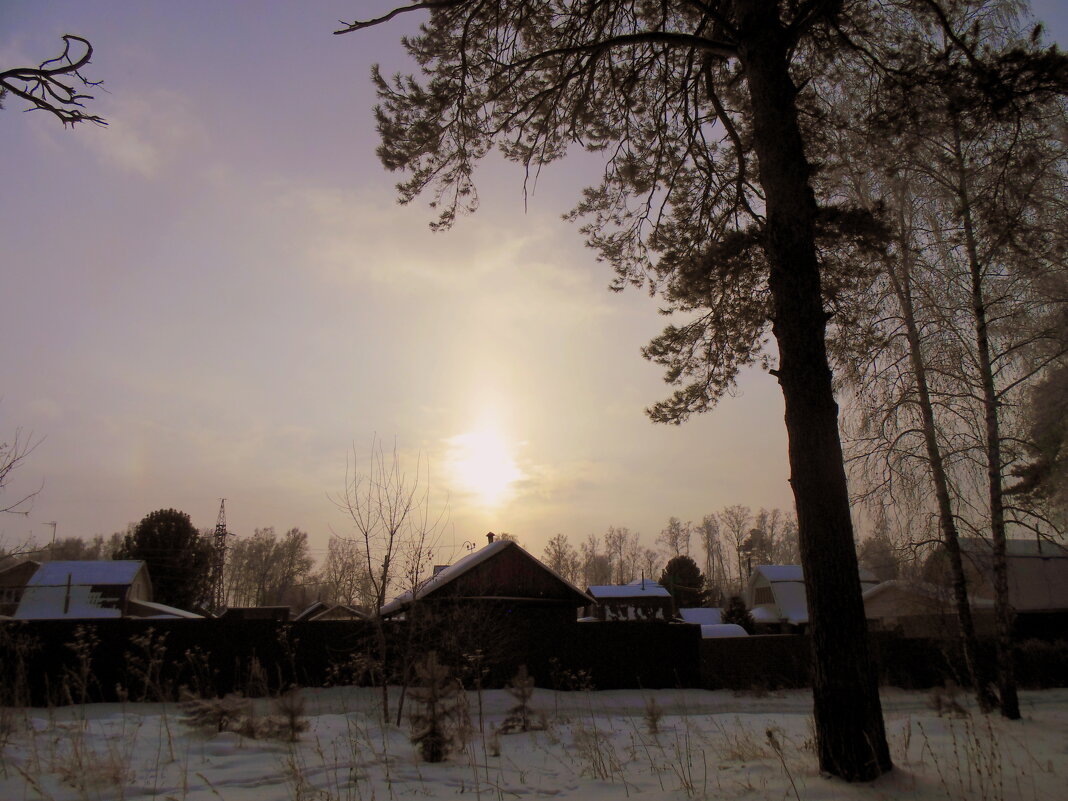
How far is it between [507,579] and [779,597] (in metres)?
24.8

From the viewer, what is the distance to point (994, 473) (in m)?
10.4

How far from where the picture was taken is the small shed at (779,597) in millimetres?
37812

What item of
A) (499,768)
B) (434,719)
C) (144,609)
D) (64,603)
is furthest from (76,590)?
(499,768)

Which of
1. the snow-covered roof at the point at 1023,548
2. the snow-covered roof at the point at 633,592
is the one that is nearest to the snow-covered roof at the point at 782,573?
the snow-covered roof at the point at 633,592

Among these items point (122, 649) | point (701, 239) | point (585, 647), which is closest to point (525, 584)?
point (585, 647)

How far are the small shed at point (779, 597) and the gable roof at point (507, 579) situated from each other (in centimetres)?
1980

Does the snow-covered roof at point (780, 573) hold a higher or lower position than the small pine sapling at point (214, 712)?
higher

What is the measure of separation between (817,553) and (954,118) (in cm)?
476

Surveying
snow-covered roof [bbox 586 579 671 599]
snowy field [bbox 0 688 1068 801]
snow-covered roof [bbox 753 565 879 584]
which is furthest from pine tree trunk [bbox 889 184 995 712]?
snow-covered roof [bbox 586 579 671 599]

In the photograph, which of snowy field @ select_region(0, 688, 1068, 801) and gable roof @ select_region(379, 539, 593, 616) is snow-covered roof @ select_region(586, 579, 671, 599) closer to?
gable roof @ select_region(379, 539, 593, 616)

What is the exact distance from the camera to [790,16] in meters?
6.72

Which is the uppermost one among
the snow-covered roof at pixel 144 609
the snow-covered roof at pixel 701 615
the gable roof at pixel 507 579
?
the gable roof at pixel 507 579

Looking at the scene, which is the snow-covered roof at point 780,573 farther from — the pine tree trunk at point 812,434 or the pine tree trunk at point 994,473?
the pine tree trunk at point 812,434

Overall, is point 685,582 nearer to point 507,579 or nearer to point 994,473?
point 507,579
